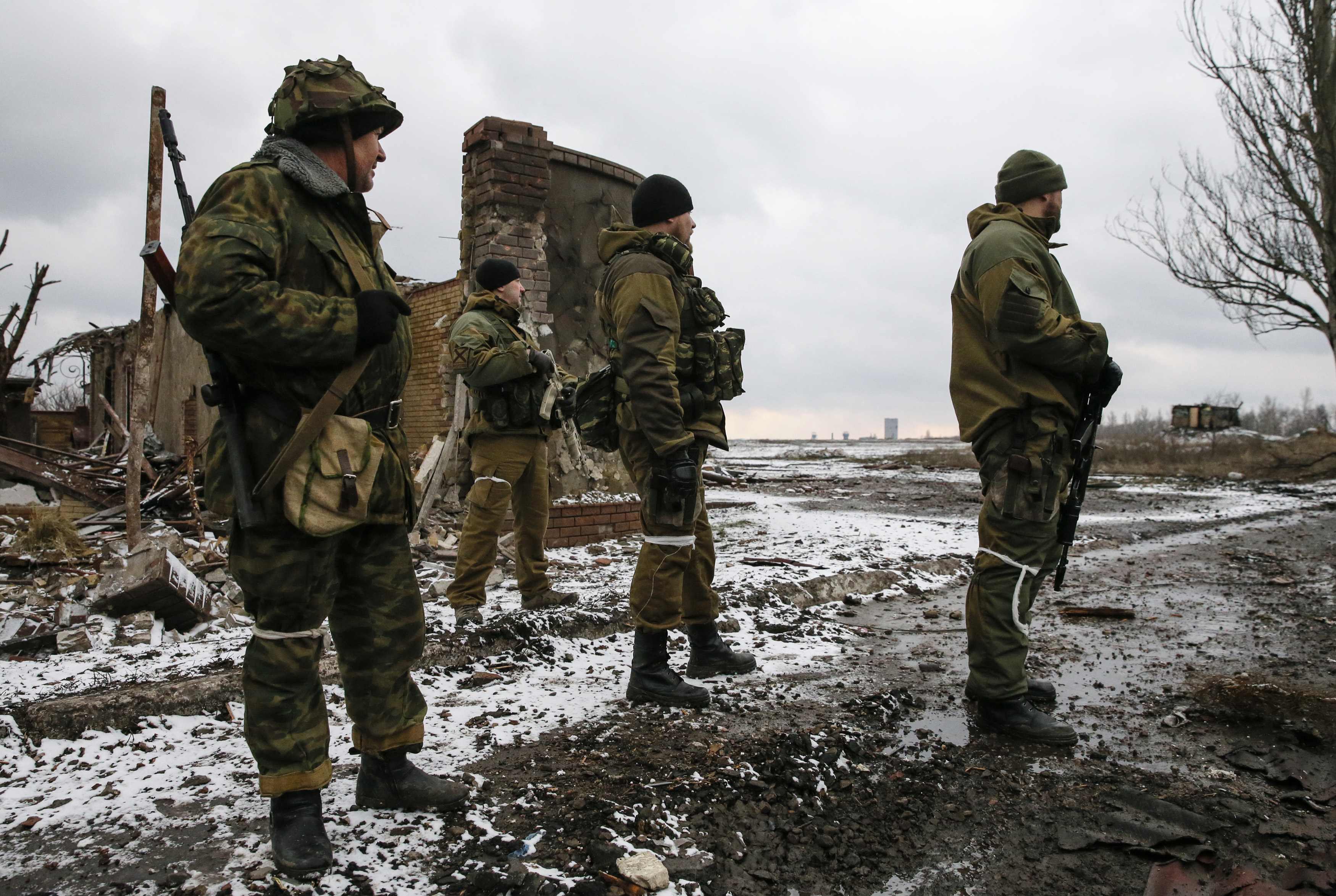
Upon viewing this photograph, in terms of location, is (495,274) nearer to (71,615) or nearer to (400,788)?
(71,615)

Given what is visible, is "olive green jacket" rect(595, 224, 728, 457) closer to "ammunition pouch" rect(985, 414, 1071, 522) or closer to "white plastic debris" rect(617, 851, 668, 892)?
"ammunition pouch" rect(985, 414, 1071, 522)

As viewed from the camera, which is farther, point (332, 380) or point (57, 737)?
point (57, 737)

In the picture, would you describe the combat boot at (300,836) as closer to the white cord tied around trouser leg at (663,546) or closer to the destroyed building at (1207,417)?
the white cord tied around trouser leg at (663,546)

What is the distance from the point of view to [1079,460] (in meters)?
2.85

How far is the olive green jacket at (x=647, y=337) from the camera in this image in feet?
9.10

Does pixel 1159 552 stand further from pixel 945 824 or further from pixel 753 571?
pixel 945 824

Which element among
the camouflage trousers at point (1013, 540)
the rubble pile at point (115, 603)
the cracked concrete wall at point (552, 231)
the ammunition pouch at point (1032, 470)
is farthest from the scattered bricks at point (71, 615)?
the ammunition pouch at point (1032, 470)

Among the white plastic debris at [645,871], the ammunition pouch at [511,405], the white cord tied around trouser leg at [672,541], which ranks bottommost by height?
the white plastic debris at [645,871]

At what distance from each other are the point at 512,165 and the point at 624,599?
4.06 metres

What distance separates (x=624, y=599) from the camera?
4.38 m

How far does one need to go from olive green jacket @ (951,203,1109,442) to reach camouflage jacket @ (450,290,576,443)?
2158 mm

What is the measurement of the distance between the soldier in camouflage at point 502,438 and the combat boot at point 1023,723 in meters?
2.24

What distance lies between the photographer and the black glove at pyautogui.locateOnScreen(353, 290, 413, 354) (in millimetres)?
1809

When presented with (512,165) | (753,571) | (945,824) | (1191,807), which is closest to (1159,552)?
(753,571)
